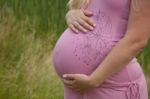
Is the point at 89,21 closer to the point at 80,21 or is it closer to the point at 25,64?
the point at 80,21

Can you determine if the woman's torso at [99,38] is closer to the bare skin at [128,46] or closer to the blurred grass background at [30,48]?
the bare skin at [128,46]

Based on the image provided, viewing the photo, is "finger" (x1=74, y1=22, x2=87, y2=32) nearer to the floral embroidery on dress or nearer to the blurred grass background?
the floral embroidery on dress

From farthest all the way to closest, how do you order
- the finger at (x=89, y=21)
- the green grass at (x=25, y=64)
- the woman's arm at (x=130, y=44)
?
the green grass at (x=25, y=64)
the finger at (x=89, y=21)
the woman's arm at (x=130, y=44)

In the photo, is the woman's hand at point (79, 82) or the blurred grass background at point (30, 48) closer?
the woman's hand at point (79, 82)

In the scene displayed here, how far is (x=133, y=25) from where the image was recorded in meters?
2.73

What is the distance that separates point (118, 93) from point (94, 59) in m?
0.20

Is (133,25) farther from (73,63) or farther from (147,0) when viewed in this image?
(73,63)

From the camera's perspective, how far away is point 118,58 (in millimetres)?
2748

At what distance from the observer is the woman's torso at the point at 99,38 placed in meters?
2.80

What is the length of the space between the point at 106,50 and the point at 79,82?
197 millimetres

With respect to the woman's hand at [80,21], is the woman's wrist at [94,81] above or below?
below

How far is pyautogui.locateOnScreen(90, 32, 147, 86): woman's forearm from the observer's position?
2.74 meters

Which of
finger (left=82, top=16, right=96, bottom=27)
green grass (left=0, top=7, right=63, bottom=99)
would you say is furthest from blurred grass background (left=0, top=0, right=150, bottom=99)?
finger (left=82, top=16, right=96, bottom=27)

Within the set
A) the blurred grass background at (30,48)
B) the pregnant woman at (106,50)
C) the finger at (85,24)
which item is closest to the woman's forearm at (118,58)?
the pregnant woman at (106,50)
